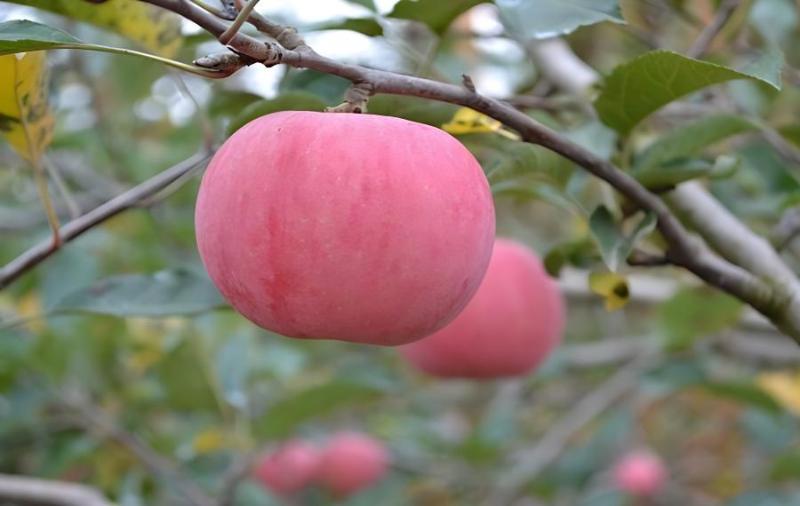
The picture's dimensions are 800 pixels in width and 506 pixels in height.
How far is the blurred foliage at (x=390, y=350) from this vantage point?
0.75m

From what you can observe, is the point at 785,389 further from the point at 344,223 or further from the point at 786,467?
the point at 344,223

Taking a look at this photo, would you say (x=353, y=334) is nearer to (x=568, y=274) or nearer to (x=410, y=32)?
(x=568, y=274)

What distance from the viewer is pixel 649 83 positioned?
684 mm

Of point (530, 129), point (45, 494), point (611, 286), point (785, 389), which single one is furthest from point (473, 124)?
point (785, 389)

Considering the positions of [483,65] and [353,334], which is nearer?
[353,334]

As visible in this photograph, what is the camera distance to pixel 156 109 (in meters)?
2.65

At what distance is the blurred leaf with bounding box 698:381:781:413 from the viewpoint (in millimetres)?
1429

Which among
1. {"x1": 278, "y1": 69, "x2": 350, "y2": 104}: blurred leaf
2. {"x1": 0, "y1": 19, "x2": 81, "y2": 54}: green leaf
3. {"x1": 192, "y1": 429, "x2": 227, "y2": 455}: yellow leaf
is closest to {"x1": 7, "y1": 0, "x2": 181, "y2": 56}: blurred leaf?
{"x1": 278, "y1": 69, "x2": 350, "y2": 104}: blurred leaf

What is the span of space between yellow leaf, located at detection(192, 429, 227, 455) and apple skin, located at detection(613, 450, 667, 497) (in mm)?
963

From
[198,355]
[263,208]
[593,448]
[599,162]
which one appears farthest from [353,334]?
[593,448]

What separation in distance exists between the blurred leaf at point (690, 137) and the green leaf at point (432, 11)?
20cm

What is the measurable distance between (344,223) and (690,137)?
37cm

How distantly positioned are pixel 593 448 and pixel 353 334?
63.6 inches

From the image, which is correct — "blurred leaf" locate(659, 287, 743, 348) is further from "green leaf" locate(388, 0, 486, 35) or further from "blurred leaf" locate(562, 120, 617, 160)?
"green leaf" locate(388, 0, 486, 35)
